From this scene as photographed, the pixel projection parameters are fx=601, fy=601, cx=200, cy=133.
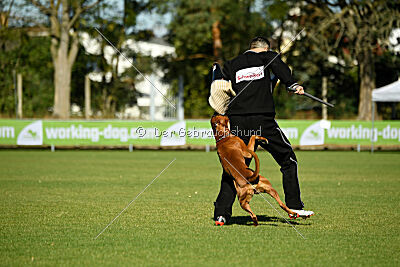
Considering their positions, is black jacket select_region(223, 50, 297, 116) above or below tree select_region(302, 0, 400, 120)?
below

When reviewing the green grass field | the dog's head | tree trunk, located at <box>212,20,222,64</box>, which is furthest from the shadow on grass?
tree trunk, located at <box>212,20,222,64</box>

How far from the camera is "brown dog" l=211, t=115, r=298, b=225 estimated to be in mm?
6668

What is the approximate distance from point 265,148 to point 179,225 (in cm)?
140

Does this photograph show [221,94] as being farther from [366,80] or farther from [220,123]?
[366,80]

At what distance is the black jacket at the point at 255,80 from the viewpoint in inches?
276

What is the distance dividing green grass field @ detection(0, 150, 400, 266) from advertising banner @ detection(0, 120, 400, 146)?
33.3ft

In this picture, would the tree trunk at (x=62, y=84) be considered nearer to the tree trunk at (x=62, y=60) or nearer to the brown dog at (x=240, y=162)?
the tree trunk at (x=62, y=60)

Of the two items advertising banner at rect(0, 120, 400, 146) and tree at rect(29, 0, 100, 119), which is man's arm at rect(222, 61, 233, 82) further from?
tree at rect(29, 0, 100, 119)

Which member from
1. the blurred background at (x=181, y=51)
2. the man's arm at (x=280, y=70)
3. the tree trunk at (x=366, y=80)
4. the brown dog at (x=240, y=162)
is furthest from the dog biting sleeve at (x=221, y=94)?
the tree trunk at (x=366, y=80)

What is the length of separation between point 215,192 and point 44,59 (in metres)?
41.3

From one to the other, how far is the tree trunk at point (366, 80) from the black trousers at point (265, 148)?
2670 centimetres

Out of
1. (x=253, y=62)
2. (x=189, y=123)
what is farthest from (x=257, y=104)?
(x=189, y=123)

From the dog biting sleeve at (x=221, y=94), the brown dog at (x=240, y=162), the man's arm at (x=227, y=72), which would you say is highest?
the man's arm at (x=227, y=72)

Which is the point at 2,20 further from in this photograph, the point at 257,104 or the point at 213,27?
the point at 257,104
